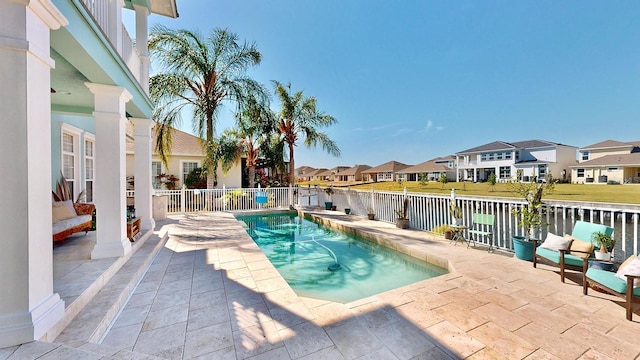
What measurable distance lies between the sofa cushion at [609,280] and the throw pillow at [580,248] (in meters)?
0.62

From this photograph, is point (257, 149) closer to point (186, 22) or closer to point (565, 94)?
point (186, 22)

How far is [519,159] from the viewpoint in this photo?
39.4 m

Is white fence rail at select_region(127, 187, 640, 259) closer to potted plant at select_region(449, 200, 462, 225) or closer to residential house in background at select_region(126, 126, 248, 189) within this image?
potted plant at select_region(449, 200, 462, 225)

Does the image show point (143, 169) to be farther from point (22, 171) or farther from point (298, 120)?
point (298, 120)

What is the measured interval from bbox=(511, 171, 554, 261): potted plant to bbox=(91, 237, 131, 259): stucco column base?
24.6 feet

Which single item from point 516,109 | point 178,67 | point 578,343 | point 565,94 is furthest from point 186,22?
point 516,109

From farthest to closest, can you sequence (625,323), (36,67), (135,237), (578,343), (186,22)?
(186,22) < (135,237) < (625,323) < (578,343) < (36,67)

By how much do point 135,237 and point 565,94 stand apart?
24.9 m

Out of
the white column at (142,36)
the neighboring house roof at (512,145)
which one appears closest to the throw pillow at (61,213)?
the white column at (142,36)

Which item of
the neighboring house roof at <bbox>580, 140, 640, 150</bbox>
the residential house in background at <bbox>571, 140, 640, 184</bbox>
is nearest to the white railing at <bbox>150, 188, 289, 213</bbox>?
the residential house in background at <bbox>571, 140, 640, 184</bbox>

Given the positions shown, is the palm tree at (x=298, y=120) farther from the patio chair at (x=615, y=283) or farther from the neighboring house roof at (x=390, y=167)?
the neighboring house roof at (x=390, y=167)

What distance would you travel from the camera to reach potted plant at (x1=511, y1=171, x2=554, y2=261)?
4803 mm

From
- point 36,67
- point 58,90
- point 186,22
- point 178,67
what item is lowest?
point 36,67

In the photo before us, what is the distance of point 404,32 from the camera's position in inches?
478
